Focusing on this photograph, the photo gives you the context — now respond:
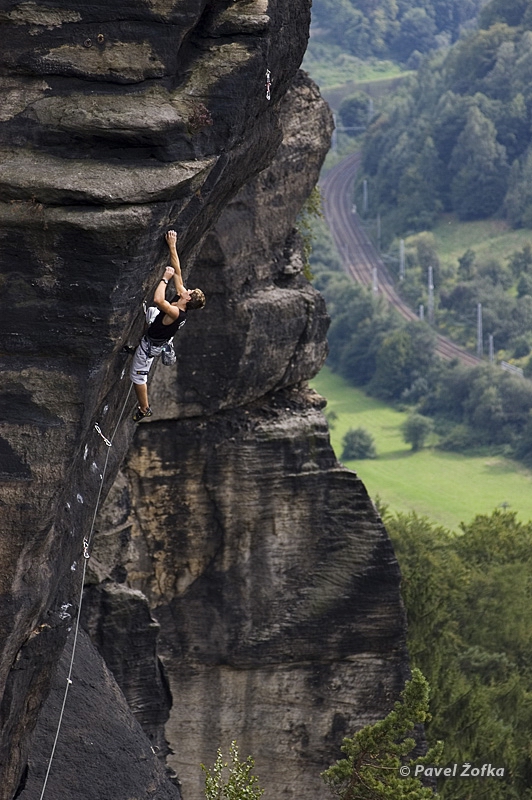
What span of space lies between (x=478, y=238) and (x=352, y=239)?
16.5m

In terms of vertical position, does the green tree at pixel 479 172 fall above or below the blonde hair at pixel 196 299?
below

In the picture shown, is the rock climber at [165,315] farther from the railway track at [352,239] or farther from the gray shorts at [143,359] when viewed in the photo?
the railway track at [352,239]

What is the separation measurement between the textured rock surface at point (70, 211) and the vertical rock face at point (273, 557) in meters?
9.67

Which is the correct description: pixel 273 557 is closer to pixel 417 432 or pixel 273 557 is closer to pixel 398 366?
pixel 417 432

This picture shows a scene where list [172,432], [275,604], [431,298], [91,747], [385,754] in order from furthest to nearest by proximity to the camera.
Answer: [431,298] → [275,604] → [172,432] → [385,754] → [91,747]

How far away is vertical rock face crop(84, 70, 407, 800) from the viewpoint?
25.6m

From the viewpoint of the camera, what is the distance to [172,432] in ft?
83.1

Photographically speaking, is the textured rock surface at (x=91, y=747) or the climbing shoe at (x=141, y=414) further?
the textured rock surface at (x=91, y=747)

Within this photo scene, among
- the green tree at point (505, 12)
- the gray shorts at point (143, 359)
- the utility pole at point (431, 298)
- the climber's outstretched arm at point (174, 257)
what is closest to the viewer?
Answer: the climber's outstretched arm at point (174, 257)

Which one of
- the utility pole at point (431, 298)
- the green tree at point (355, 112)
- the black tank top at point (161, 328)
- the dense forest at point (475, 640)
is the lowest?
the utility pole at point (431, 298)

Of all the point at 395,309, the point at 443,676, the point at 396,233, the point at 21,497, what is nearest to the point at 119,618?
the point at 21,497

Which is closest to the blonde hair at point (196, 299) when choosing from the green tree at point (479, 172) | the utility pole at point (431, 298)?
the utility pole at point (431, 298)

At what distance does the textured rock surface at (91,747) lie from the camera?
1778 cm

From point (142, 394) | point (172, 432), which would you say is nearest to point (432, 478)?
point (172, 432)
